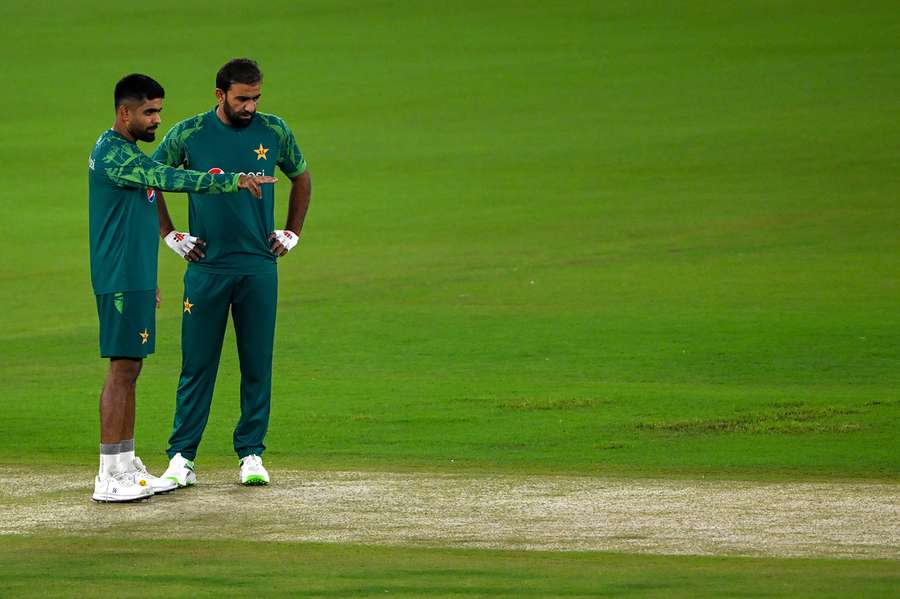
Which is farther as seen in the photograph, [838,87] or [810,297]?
[838,87]

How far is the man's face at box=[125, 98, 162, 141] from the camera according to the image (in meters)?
8.05

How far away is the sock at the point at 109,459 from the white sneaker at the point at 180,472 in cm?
29

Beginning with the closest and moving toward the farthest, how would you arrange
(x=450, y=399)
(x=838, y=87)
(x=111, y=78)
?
(x=450, y=399), (x=838, y=87), (x=111, y=78)

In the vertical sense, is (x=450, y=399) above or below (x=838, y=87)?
below

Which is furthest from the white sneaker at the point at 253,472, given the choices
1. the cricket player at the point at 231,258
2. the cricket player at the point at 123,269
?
the cricket player at the point at 123,269

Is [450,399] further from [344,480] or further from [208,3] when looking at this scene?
[208,3]

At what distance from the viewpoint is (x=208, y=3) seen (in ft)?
142

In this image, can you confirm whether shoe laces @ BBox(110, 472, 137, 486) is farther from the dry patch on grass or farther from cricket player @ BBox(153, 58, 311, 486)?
cricket player @ BBox(153, 58, 311, 486)

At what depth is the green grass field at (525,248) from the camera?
9.79 metres

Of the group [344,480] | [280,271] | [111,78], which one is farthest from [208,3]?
[344,480]

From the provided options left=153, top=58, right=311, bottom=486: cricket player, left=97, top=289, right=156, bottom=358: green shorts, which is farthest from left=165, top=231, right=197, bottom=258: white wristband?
left=97, top=289, right=156, bottom=358: green shorts

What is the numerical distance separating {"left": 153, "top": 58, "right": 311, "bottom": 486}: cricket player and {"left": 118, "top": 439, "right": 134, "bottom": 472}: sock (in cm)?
25

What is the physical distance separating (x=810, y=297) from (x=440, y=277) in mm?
3876

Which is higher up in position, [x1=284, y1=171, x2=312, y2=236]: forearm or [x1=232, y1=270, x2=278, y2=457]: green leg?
[x1=284, y1=171, x2=312, y2=236]: forearm
